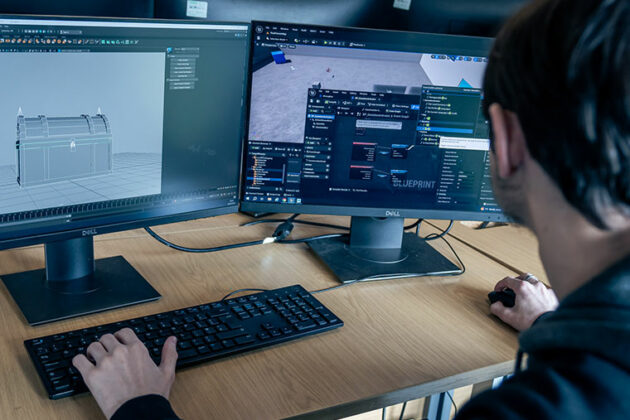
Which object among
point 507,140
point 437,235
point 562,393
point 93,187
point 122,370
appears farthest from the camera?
point 437,235

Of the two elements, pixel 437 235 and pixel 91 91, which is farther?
pixel 437 235

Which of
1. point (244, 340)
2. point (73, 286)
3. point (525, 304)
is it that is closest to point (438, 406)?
point (525, 304)

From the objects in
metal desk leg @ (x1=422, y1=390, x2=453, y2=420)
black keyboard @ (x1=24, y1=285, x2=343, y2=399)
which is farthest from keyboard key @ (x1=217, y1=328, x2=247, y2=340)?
metal desk leg @ (x1=422, y1=390, x2=453, y2=420)

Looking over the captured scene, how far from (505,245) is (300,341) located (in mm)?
733

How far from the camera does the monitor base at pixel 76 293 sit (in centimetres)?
115

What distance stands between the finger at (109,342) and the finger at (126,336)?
0.01 meters

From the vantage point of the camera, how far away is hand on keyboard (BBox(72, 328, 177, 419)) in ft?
3.02

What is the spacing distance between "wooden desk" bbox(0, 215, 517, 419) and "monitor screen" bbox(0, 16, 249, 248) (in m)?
0.15

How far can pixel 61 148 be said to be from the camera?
1.11 metres

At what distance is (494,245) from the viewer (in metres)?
1.65

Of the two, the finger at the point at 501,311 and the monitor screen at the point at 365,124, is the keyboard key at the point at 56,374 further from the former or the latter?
the finger at the point at 501,311

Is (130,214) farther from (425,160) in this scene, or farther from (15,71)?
(425,160)

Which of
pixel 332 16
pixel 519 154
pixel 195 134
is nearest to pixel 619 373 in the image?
pixel 519 154

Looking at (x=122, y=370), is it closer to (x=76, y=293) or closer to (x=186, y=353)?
(x=186, y=353)
